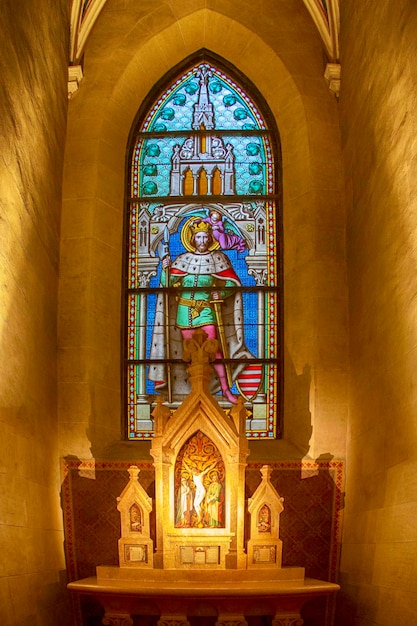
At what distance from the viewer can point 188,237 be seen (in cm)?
1073

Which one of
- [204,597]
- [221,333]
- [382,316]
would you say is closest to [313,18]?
[221,333]

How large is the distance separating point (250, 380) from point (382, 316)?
2.16 metres

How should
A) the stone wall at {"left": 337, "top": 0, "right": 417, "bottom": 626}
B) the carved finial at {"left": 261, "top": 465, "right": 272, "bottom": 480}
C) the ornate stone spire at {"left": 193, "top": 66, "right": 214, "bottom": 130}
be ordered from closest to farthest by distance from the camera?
1. the stone wall at {"left": 337, "top": 0, "right": 417, "bottom": 626}
2. the carved finial at {"left": 261, "top": 465, "right": 272, "bottom": 480}
3. the ornate stone spire at {"left": 193, "top": 66, "right": 214, "bottom": 130}

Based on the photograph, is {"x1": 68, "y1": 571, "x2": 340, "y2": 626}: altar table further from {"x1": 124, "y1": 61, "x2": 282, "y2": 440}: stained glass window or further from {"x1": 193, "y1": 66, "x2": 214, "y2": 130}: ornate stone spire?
{"x1": 193, "y1": 66, "x2": 214, "y2": 130}: ornate stone spire

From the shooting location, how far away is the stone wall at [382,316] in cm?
751

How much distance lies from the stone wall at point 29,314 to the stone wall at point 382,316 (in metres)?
2.93

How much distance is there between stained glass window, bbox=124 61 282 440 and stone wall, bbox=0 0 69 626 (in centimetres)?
110

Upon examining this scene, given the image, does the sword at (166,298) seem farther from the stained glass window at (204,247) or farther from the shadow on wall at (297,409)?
the shadow on wall at (297,409)

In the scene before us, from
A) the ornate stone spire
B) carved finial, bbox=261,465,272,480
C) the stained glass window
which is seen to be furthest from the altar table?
the ornate stone spire

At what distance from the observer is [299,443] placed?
9578mm

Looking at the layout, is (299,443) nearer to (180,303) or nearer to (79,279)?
(180,303)

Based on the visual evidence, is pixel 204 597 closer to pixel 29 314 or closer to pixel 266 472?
pixel 266 472

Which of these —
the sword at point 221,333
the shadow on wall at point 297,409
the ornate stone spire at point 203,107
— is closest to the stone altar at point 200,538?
the shadow on wall at point 297,409

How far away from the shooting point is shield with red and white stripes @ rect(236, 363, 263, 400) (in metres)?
10.1
